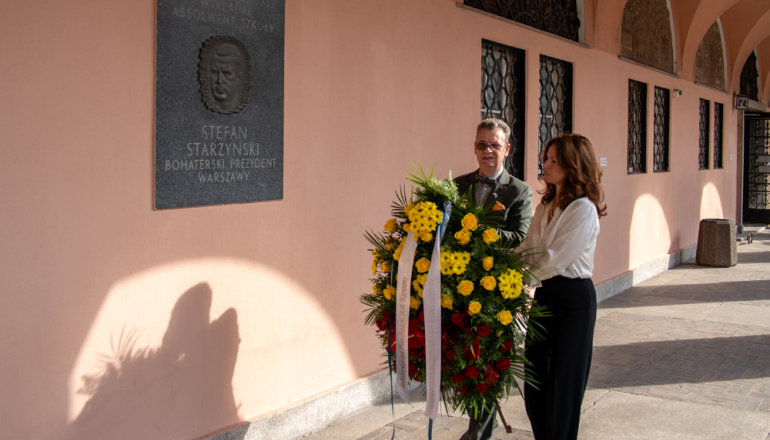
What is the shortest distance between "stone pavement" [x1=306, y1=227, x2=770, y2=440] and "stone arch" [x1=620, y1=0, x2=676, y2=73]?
343 centimetres

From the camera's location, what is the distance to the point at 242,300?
3.86 metres

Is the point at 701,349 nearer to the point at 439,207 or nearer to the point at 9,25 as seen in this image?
the point at 439,207

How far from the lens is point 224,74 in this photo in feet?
11.7

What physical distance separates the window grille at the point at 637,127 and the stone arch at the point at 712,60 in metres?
3.17

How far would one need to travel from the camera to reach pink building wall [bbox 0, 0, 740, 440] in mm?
2889

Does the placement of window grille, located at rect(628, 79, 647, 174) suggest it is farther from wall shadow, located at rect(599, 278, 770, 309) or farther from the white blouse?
the white blouse

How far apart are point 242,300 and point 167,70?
1339mm

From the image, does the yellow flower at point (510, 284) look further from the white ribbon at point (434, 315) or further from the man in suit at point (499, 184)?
the man in suit at point (499, 184)

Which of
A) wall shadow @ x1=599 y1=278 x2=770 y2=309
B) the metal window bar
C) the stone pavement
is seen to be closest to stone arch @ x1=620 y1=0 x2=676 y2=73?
wall shadow @ x1=599 y1=278 x2=770 y2=309

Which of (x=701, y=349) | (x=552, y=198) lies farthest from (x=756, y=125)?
(x=552, y=198)

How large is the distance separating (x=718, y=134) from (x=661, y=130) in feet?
13.8

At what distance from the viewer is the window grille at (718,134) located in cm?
1438

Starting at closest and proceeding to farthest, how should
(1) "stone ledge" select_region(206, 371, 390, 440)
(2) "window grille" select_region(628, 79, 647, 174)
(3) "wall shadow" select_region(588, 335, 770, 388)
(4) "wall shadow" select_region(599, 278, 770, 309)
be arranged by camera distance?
(1) "stone ledge" select_region(206, 371, 390, 440) → (3) "wall shadow" select_region(588, 335, 770, 388) → (4) "wall shadow" select_region(599, 278, 770, 309) → (2) "window grille" select_region(628, 79, 647, 174)

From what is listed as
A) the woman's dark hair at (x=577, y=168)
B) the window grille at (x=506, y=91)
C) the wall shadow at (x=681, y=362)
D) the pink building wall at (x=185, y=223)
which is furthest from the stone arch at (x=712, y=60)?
the woman's dark hair at (x=577, y=168)
